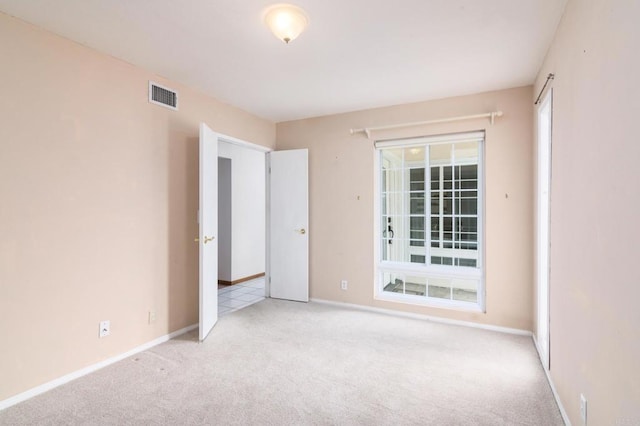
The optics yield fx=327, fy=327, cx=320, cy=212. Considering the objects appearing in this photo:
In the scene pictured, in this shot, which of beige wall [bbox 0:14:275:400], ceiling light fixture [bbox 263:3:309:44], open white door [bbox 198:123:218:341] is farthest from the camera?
open white door [bbox 198:123:218:341]

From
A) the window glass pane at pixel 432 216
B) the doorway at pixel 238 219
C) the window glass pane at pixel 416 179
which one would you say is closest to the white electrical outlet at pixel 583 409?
the window glass pane at pixel 432 216

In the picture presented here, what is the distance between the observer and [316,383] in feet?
8.02

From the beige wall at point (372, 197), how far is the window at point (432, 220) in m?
0.15

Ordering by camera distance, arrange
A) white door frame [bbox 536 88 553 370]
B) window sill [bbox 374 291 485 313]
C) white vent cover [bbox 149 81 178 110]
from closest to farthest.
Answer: white door frame [bbox 536 88 553 370] < white vent cover [bbox 149 81 178 110] < window sill [bbox 374 291 485 313]

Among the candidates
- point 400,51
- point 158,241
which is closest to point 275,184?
point 158,241

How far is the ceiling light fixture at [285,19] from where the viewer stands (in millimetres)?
2080

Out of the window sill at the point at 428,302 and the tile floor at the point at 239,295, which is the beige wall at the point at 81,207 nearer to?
the tile floor at the point at 239,295

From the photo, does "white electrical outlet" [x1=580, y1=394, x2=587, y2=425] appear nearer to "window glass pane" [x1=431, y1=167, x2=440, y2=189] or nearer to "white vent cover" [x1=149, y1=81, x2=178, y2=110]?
"window glass pane" [x1=431, y1=167, x2=440, y2=189]

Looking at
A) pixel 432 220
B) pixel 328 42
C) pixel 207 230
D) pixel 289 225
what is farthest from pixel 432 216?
pixel 207 230

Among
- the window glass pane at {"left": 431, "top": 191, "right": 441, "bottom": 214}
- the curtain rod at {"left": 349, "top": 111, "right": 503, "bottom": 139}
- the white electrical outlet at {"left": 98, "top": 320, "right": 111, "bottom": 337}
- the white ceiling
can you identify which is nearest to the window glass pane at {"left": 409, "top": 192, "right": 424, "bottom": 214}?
the window glass pane at {"left": 431, "top": 191, "right": 441, "bottom": 214}

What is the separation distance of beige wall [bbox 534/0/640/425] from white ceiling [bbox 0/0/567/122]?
49 centimetres

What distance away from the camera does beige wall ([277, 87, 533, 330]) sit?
3438mm

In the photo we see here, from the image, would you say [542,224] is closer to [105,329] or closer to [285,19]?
[285,19]

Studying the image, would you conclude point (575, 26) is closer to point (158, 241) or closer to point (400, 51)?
point (400, 51)
